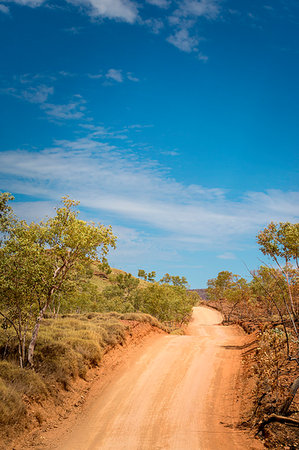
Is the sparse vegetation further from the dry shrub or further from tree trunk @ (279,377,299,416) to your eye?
the dry shrub

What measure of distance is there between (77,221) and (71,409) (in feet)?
25.5

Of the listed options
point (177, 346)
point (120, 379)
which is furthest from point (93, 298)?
point (120, 379)

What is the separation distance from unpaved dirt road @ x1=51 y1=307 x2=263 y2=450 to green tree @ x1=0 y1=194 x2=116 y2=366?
424 cm

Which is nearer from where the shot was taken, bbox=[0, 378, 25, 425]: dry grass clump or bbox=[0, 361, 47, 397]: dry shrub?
bbox=[0, 378, 25, 425]: dry grass clump

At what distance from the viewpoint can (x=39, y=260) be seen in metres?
13.6

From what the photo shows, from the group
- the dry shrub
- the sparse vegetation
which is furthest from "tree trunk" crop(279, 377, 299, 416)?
the dry shrub

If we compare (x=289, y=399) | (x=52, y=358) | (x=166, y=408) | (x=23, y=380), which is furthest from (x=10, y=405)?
(x=289, y=399)

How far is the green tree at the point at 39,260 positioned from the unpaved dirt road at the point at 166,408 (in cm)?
424

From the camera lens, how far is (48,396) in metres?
12.7

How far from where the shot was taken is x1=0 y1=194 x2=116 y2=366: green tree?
43.7 ft

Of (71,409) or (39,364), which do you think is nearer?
(71,409)

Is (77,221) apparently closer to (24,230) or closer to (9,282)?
(24,230)

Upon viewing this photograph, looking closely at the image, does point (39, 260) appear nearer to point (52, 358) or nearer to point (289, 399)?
point (52, 358)

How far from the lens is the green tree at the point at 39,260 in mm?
13320
